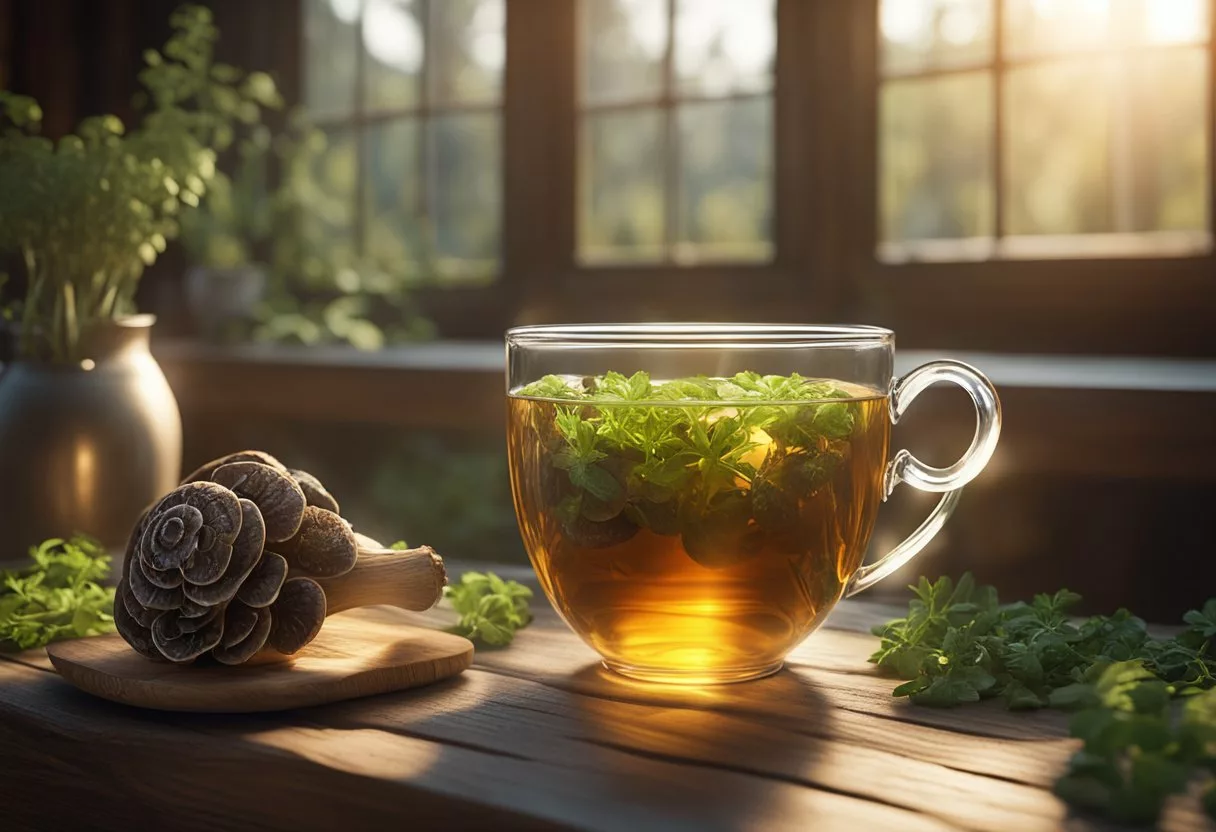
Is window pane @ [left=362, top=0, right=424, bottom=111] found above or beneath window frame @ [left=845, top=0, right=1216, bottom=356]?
above

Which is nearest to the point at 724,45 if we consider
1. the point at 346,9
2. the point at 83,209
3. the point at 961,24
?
the point at 961,24

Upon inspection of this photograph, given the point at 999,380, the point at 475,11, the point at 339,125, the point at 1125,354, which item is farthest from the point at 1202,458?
the point at 339,125

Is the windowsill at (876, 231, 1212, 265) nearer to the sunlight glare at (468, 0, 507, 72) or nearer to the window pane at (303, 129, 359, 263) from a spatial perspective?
the sunlight glare at (468, 0, 507, 72)

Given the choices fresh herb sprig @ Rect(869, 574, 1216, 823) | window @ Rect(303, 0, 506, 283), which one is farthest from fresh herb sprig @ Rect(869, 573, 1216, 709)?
window @ Rect(303, 0, 506, 283)

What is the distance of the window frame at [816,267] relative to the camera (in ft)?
6.95

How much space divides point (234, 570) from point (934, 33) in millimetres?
1934

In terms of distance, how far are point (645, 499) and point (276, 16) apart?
282 cm

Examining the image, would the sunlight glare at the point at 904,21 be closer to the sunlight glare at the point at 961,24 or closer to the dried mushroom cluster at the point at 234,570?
the sunlight glare at the point at 961,24

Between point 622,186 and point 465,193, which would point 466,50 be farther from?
point 622,186

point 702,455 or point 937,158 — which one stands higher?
point 937,158

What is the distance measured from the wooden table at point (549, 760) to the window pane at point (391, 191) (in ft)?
7.56

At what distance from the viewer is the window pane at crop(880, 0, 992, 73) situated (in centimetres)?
229

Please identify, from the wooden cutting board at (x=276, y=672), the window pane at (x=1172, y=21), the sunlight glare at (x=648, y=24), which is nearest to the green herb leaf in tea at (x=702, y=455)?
the wooden cutting board at (x=276, y=672)

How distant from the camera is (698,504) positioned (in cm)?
69
